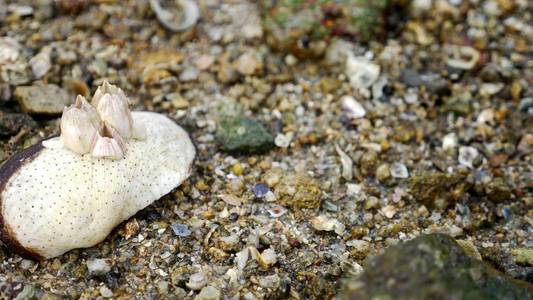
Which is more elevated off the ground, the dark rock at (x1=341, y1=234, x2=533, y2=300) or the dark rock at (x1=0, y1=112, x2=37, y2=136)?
the dark rock at (x1=341, y1=234, x2=533, y2=300)

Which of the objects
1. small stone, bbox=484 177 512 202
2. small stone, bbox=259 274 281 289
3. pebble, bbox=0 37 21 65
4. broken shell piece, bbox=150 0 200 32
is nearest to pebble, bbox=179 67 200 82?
broken shell piece, bbox=150 0 200 32

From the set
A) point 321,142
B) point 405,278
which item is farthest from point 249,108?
point 405,278

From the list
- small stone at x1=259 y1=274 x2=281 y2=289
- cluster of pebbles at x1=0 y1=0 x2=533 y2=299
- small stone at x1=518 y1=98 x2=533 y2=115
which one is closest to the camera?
small stone at x1=259 y1=274 x2=281 y2=289

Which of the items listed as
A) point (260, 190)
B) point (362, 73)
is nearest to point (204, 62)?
point (362, 73)

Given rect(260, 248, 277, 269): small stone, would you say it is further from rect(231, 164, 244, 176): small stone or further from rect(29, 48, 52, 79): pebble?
rect(29, 48, 52, 79): pebble

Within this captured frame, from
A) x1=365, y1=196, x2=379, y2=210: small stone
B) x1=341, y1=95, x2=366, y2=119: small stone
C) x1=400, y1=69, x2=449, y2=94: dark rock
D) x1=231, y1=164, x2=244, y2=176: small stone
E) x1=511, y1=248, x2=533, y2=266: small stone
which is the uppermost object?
x1=400, y1=69, x2=449, y2=94: dark rock

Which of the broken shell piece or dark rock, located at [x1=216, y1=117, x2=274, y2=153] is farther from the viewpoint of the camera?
the broken shell piece

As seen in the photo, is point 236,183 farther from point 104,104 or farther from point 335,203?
point 104,104
